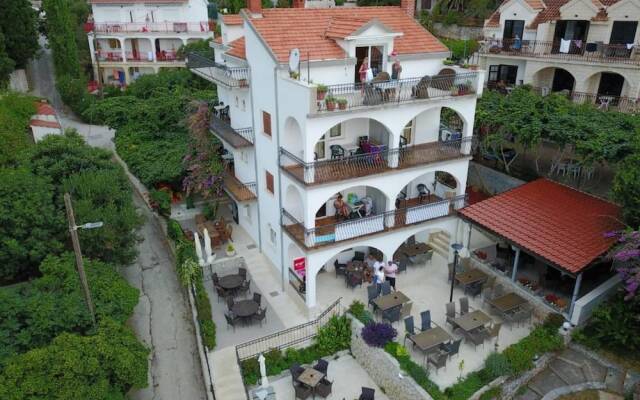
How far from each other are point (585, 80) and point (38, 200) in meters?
31.2

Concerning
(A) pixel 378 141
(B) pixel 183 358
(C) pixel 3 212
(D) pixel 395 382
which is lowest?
(B) pixel 183 358

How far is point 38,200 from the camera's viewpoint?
20.3 m

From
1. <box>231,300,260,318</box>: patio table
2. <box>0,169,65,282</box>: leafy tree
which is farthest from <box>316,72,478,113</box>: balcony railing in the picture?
<box>0,169,65,282</box>: leafy tree

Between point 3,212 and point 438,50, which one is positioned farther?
point 438,50

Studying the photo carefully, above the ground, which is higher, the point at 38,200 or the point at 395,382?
the point at 38,200

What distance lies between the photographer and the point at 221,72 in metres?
25.1

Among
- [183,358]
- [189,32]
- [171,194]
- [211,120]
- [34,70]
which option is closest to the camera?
[183,358]

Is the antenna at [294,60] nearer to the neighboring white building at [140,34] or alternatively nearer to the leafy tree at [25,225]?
the leafy tree at [25,225]

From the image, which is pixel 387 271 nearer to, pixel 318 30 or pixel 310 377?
pixel 310 377

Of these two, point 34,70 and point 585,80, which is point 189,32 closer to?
point 34,70

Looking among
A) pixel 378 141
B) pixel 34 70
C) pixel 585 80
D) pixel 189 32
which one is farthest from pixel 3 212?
pixel 34 70

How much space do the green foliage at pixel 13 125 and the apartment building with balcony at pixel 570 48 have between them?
1228 inches

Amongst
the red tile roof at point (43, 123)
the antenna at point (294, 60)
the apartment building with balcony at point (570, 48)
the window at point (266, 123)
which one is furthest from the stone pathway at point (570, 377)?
the red tile roof at point (43, 123)

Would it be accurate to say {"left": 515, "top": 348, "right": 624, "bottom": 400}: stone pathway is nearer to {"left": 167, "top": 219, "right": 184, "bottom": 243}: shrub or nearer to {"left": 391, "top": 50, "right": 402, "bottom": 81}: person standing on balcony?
{"left": 391, "top": 50, "right": 402, "bottom": 81}: person standing on balcony
